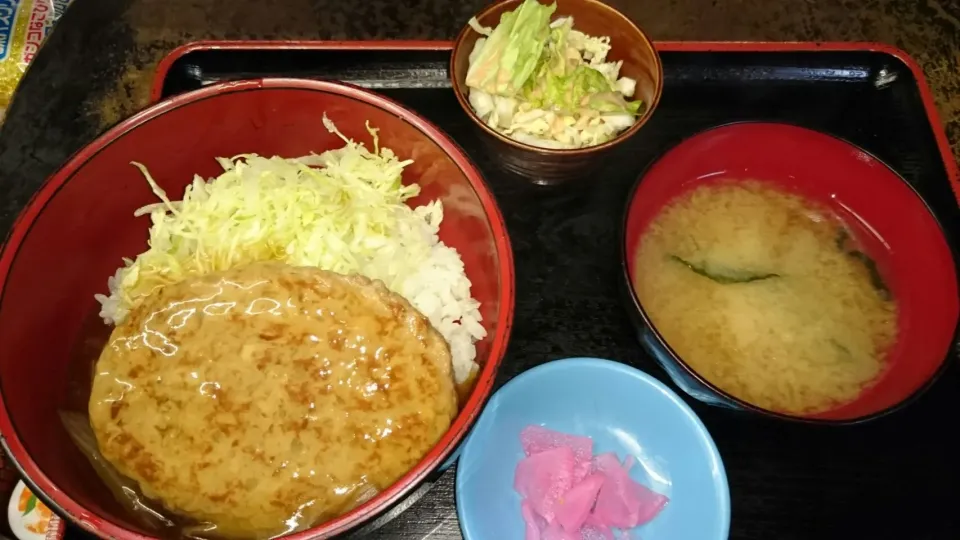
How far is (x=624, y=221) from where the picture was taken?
172 centimetres

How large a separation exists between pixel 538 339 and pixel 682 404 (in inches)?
15.2

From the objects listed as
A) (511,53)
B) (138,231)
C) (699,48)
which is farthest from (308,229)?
(699,48)

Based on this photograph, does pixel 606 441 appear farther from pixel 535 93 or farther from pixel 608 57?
pixel 608 57

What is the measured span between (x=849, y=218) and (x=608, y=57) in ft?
2.76

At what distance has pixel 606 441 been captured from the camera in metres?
1.73

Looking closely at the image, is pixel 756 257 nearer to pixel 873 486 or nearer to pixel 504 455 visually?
pixel 873 486

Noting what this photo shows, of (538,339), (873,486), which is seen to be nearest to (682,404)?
(538,339)

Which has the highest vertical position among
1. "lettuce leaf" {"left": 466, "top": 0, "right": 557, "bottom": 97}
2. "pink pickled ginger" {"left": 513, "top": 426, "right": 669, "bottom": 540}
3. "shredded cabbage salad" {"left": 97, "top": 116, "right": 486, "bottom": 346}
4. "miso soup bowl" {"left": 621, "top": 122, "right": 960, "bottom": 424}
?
"lettuce leaf" {"left": 466, "top": 0, "right": 557, "bottom": 97}

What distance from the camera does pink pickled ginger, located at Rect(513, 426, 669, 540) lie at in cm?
156

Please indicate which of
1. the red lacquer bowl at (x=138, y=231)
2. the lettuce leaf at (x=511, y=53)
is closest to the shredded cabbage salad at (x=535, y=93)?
the lettuce leaf at (x=511, y=53)

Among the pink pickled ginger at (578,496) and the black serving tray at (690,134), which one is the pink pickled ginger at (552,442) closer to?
the pink pickled ginger at (578,496)

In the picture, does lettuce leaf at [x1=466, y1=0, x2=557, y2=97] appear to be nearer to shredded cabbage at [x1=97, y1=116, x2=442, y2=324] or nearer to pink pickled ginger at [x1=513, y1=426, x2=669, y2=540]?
shredded cabbage at [x1=97, y1=116, x2=442, y2=324]

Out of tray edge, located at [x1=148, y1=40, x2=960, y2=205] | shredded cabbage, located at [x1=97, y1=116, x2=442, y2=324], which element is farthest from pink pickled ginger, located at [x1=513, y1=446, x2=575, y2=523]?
tray edge, located at [x1=148, y1=40, x2=960, y2=205]

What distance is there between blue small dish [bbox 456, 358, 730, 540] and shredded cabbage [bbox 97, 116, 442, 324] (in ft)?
1.38
